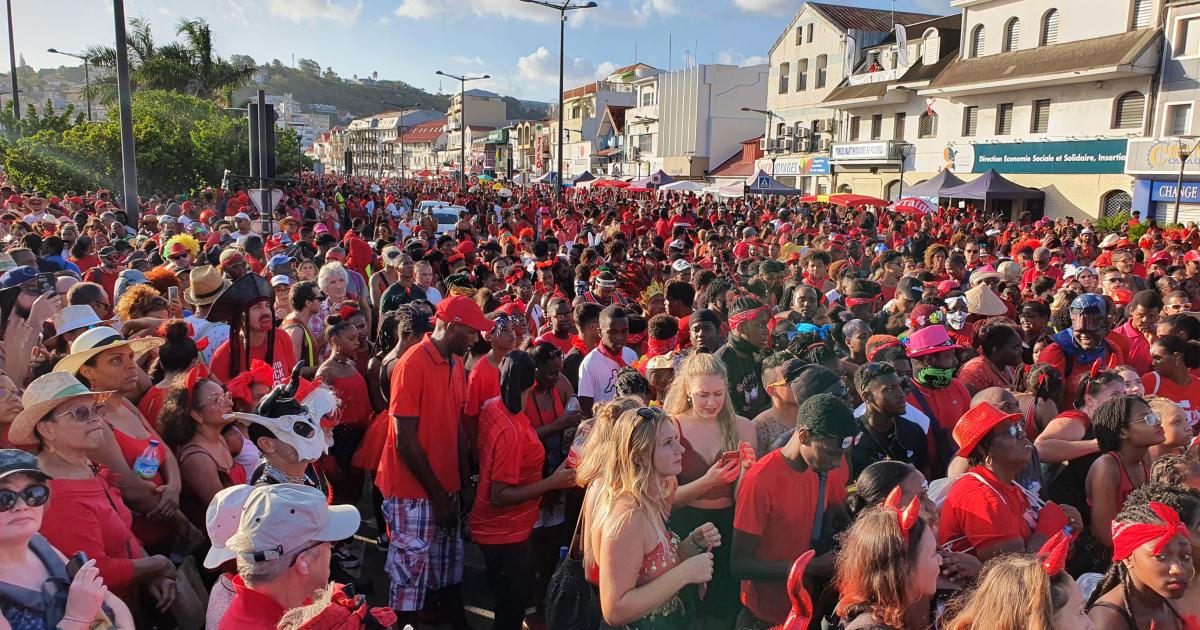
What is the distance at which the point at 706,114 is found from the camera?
50.1 meters

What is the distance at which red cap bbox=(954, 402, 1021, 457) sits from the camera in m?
3.14

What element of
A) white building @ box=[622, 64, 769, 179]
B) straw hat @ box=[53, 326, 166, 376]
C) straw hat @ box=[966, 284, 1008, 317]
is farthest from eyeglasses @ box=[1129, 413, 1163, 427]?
white building @ box=[622, 64, 769, 179]

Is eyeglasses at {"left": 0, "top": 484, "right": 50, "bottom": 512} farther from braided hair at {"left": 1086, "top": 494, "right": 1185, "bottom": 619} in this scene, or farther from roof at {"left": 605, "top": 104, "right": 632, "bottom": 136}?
roof at {"left": 605, "top": 104, "right": 632, "bottom": 136}

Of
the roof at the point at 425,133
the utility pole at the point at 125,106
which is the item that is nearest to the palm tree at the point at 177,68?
the utility pole at the point at 125,106

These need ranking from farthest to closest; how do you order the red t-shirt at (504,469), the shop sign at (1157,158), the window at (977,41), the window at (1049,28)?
1. the window at (977,41)
2. the window at (1049,28)
3. the shop sign at (1157,158)
4. the red t-shirt at (504,469)

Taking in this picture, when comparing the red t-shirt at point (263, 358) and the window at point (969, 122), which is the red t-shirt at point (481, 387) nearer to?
the red t-shirt at point (263, 358)

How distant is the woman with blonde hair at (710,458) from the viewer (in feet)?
10.8

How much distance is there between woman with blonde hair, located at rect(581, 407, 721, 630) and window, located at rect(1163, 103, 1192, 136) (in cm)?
2677

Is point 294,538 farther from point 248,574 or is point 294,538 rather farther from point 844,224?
point 844,224

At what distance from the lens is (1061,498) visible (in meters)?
3.76

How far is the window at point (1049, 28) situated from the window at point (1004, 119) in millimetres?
2321

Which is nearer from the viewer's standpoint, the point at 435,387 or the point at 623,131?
the point at 435,387

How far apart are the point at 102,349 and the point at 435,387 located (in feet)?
5.05

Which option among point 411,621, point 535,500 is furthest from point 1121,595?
point 411,621
